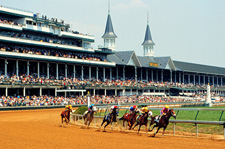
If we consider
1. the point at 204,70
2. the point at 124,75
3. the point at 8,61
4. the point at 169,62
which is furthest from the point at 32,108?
the point at 204,70

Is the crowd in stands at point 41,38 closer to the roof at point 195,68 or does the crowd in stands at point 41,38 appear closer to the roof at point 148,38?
the roof at point 195,68

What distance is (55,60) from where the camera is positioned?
1756 inches

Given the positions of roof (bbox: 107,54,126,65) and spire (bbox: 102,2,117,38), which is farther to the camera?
spire (bbox: 102,2,117,38)

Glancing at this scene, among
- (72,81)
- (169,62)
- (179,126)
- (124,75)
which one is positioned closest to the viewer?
(179,126)

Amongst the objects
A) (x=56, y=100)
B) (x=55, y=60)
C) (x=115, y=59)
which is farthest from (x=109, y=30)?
(x=56, y=100)

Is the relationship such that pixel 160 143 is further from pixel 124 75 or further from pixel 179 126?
pixel 124 75

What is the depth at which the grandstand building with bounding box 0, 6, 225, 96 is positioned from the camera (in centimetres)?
4038

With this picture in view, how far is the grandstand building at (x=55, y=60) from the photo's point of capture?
132 ft

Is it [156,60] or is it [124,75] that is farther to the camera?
[156,60]

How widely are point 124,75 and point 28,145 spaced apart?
1759 inches

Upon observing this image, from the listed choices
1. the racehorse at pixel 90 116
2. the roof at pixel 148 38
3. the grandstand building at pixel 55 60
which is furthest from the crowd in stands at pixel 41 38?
the roof at pixel 148 38

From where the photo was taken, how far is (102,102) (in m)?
43.3

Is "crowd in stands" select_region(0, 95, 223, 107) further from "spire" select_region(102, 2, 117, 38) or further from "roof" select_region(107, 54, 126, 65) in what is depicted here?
"spire" select_region(102, 2, 117, 38)

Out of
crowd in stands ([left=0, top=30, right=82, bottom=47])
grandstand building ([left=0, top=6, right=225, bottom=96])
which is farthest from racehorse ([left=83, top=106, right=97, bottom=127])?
crowd in stands ([left=0, top=30, right=82, bottom=47])
